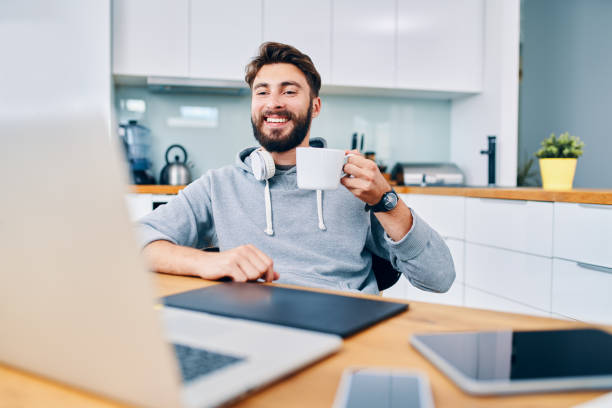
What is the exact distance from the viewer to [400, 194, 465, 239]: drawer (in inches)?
107

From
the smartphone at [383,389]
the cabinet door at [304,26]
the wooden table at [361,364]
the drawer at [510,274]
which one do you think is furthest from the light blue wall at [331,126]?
the smartphone at [383,389]

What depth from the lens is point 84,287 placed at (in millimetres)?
306

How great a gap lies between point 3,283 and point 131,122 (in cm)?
295

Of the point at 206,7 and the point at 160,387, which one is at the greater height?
the point at 206,7

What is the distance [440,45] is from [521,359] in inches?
134

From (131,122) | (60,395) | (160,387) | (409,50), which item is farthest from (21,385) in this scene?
(409,50)

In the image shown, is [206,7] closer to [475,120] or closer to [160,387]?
[475,120]

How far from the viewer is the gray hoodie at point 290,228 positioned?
119 cm

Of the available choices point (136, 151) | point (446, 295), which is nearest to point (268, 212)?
point (446, 295)

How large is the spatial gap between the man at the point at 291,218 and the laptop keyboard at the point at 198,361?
1.60 feet

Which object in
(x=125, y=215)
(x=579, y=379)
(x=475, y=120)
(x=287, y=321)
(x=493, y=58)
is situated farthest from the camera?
(x=475, y=120)

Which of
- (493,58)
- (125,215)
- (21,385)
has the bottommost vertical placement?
(21,385)

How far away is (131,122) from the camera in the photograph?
123 inches

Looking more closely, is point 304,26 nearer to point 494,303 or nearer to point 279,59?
point 279,59
